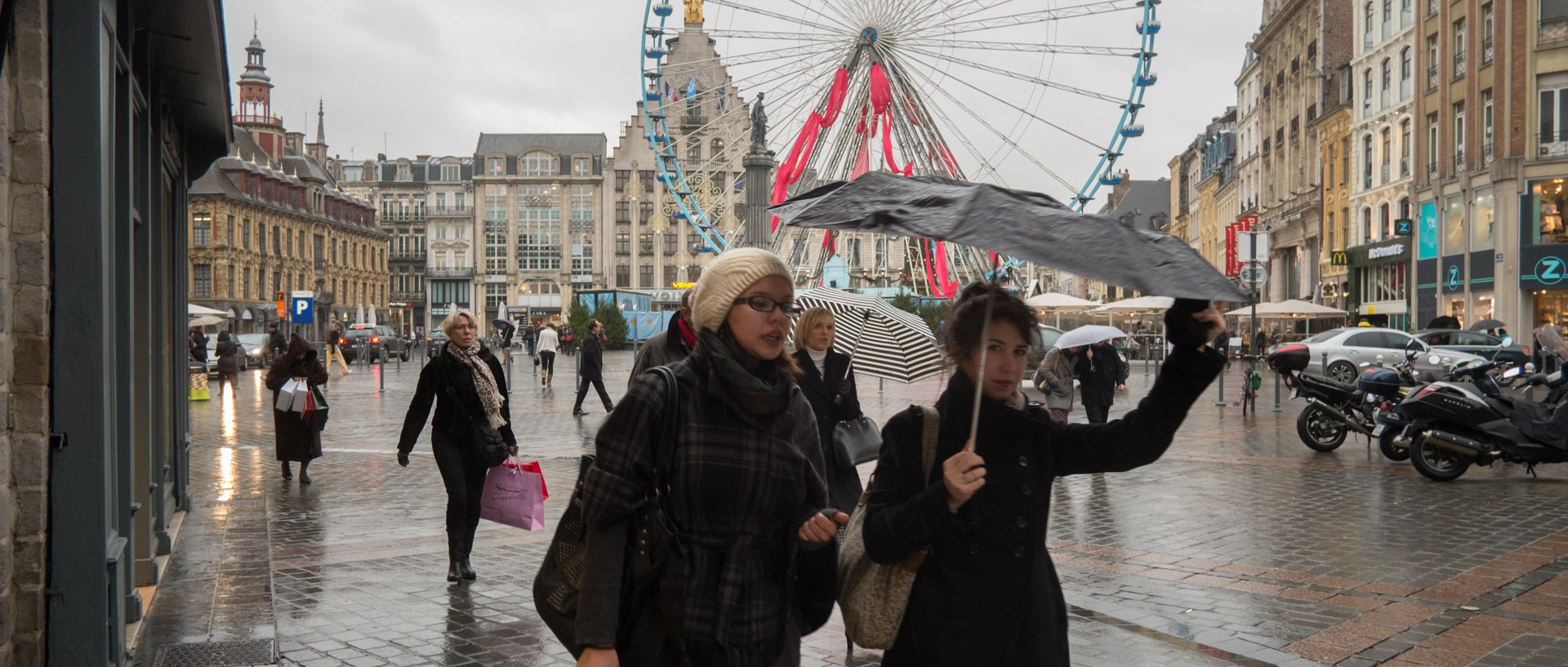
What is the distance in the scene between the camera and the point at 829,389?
5707 mm

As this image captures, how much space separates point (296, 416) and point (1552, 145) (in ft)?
109

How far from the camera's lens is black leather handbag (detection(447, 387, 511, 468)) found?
6.32 meters

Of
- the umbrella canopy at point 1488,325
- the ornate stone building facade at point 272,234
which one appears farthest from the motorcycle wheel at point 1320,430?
the ornate stone building facade at point 272,234

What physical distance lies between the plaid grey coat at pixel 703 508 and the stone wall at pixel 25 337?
197 centimetres

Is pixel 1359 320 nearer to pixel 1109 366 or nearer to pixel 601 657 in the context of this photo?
pixel 1109 366

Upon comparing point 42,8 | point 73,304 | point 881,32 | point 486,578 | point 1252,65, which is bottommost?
point 486,578

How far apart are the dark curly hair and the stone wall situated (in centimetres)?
259

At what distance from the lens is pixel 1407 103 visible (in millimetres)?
39250

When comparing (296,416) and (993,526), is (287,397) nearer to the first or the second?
(296,416)

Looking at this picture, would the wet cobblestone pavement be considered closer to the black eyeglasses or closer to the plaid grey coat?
the plaid grey coat

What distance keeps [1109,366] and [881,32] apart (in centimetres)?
1227

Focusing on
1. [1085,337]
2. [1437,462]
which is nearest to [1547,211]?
[1437,462]

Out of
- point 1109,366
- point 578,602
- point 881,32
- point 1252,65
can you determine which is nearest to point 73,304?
point 578,602

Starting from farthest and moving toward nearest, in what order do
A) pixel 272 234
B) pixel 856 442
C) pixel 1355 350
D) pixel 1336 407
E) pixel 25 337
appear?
pixel 272 234
pixel 1355 350
pixel 1336 407
pixel 856 442
pixel 25 337
